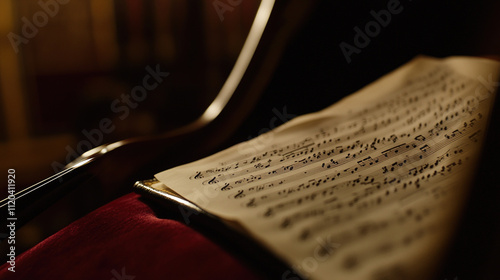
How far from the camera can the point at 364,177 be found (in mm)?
449

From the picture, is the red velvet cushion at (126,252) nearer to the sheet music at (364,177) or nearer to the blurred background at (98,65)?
the sheet music at (364,177)

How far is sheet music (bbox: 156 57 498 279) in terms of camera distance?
1.04 ft

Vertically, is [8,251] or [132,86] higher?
[132,86]

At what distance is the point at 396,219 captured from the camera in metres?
0.35

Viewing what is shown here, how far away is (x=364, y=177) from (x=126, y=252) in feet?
0.96

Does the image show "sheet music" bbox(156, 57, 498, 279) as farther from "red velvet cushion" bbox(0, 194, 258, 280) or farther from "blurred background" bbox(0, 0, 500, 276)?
"blurred background" bbox(0, 0, 500, 276)

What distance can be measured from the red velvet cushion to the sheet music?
0.14ft

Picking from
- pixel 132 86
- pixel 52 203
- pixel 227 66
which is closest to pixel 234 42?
pixel 227 66

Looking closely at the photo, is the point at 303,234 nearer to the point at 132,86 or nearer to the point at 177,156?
the point at 177,156

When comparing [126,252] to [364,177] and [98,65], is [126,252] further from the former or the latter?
[98,65]

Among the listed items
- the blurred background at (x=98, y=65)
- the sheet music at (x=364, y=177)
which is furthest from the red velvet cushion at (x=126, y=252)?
the blurred background at (x=98, y=65)

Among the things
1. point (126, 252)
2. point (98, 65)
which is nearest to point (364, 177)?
point (126, 252)

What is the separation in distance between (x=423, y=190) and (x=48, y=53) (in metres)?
2.01

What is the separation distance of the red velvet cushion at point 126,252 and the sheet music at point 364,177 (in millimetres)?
43
